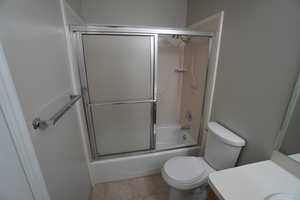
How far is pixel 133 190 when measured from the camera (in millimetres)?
1556

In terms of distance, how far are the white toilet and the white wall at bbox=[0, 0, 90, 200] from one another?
84cm

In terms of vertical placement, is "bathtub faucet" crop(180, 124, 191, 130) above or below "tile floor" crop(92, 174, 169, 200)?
above

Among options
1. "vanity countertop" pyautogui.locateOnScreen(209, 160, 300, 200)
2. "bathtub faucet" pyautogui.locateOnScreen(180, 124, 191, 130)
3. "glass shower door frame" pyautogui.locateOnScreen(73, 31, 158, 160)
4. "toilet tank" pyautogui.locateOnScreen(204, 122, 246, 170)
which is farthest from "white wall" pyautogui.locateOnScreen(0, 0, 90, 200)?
"bathtub faucet" pyautogui.locateOnScreen(180, 124, 191, 130)

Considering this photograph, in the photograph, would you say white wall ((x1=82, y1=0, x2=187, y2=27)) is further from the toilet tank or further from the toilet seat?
the toilet seat

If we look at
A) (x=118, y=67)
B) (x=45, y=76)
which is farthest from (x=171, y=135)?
(x=45, y=76)

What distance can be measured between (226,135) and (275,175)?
427mm

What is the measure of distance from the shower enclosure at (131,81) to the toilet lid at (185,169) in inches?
18.1

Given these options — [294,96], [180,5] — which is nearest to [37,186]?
[294,96]

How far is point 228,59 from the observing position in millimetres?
1312

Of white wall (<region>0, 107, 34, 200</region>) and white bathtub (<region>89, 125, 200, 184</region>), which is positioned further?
white bathtub (<region>89, 125, 200, 184</region>)

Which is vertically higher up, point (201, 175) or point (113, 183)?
point (201, 175)

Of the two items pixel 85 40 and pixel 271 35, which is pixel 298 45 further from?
pixel 85 40

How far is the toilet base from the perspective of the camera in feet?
4.17

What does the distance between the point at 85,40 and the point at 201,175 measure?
1.86m
